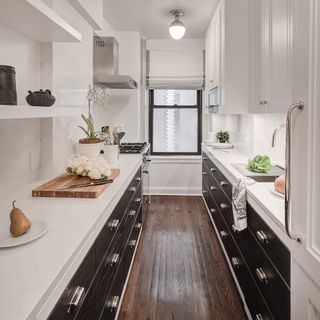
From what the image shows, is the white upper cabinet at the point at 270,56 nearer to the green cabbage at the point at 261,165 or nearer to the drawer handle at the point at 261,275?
the green cabbage at the point at 261,165

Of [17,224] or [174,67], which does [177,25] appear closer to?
[174,67]

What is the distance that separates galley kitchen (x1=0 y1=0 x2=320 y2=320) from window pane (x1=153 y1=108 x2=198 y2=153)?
1.71ft

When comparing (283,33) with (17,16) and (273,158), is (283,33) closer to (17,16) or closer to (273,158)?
(273,158)

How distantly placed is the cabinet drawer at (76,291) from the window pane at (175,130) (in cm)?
457

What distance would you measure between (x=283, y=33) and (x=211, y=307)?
6.53 feet

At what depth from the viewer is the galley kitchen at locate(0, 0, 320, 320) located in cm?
110

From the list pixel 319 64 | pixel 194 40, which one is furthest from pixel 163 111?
pixel 319 64

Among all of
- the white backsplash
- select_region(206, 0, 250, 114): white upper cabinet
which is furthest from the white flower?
select_region(206, 0, 250, 114): white upper cabinet

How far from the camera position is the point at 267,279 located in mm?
1684

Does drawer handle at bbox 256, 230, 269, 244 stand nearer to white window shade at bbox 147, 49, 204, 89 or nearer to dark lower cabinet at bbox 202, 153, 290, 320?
dark lower cabinet at bbox 202, 153, 290, 320

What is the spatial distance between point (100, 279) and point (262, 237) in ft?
2.78

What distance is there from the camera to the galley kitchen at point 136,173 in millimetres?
1099

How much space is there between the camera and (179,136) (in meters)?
5.90

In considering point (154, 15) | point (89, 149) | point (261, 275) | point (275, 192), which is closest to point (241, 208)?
point (275, 192)
